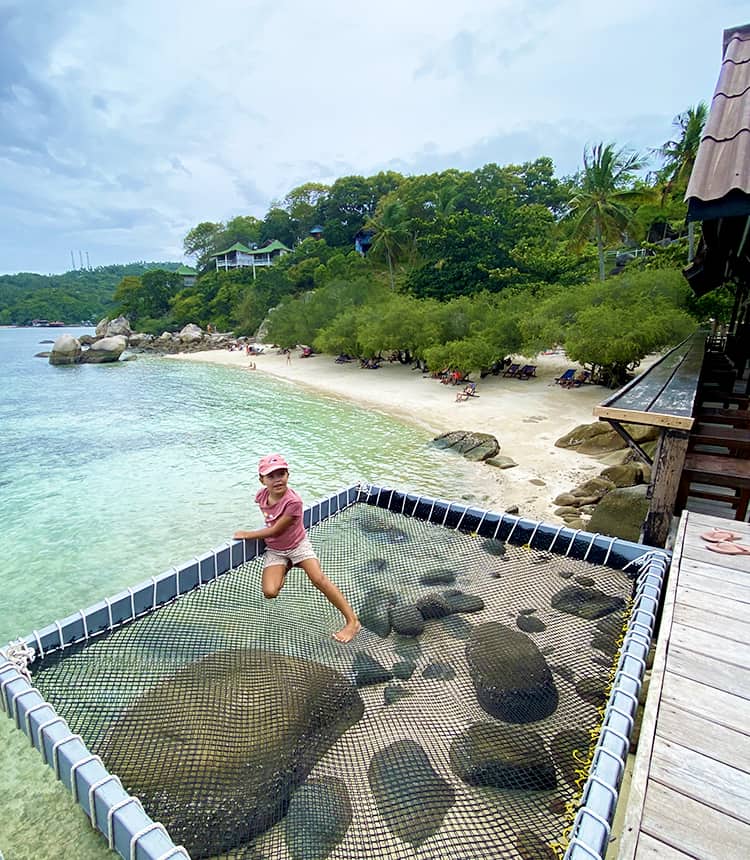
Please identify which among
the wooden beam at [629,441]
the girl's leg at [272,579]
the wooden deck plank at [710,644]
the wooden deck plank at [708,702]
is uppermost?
the wooden beam at [629,441]

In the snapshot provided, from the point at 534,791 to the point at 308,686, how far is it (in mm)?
1440

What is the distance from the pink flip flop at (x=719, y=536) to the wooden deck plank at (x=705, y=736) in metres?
1.63

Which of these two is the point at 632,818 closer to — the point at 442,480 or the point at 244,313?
the point at 442,480

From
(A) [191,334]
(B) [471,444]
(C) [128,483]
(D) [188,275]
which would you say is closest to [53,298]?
(D) [188,275]

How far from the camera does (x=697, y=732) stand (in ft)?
6.15

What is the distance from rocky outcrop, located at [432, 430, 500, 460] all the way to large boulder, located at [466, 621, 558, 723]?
26.3 feet

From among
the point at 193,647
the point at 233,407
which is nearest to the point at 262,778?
the point at 193,647

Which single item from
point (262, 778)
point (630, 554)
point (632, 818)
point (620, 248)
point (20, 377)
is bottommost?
point (20, 377)

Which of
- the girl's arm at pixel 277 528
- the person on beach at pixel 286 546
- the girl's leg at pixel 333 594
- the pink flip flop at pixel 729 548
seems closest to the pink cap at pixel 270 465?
the person on beach at pixel 286 546

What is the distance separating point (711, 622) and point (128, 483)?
11.5 meters

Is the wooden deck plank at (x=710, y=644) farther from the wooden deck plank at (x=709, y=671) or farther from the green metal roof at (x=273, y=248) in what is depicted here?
the green metal roof at (x=273, y=248)

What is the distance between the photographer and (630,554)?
12.4ft

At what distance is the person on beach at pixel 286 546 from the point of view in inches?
138

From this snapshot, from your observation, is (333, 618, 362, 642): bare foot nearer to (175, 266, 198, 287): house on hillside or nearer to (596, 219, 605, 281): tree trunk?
(596, 219, 605, 281): tree trunk
